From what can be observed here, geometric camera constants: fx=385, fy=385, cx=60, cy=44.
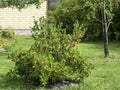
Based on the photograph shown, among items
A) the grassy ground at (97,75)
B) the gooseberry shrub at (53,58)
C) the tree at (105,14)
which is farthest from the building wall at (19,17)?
the gooseberry shrub at (53,58)

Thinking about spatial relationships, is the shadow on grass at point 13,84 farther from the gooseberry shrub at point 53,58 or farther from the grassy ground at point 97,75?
the gooseberry shrub at point 53,58

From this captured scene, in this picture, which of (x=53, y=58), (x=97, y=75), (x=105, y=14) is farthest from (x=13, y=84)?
(x=105, y=14)

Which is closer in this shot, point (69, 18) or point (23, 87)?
point (23, 87)

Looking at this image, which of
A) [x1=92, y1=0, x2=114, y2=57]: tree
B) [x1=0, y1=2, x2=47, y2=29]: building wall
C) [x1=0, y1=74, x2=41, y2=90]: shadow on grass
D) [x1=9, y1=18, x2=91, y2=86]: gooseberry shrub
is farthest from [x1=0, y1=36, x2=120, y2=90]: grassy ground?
[x1=0, y1=2, x2=47, y2=29]: building wall

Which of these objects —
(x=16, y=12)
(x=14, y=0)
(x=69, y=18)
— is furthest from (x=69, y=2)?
(x=14, y=0)

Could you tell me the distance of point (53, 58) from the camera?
9.00 metres

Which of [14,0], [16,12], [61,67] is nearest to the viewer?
[61,67]

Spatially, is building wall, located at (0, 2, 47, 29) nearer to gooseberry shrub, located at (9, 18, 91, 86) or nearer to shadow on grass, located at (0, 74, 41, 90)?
shadow on grass, located at (0, 74, 41, 90)

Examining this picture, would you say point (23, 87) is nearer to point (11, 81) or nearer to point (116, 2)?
point (11, 81)

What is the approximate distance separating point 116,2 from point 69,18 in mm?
3001

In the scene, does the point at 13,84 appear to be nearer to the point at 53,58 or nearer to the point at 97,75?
the point at 53,58

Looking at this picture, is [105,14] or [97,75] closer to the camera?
[97,75]

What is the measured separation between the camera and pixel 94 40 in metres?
20.5

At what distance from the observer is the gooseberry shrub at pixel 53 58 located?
28.9 feet
